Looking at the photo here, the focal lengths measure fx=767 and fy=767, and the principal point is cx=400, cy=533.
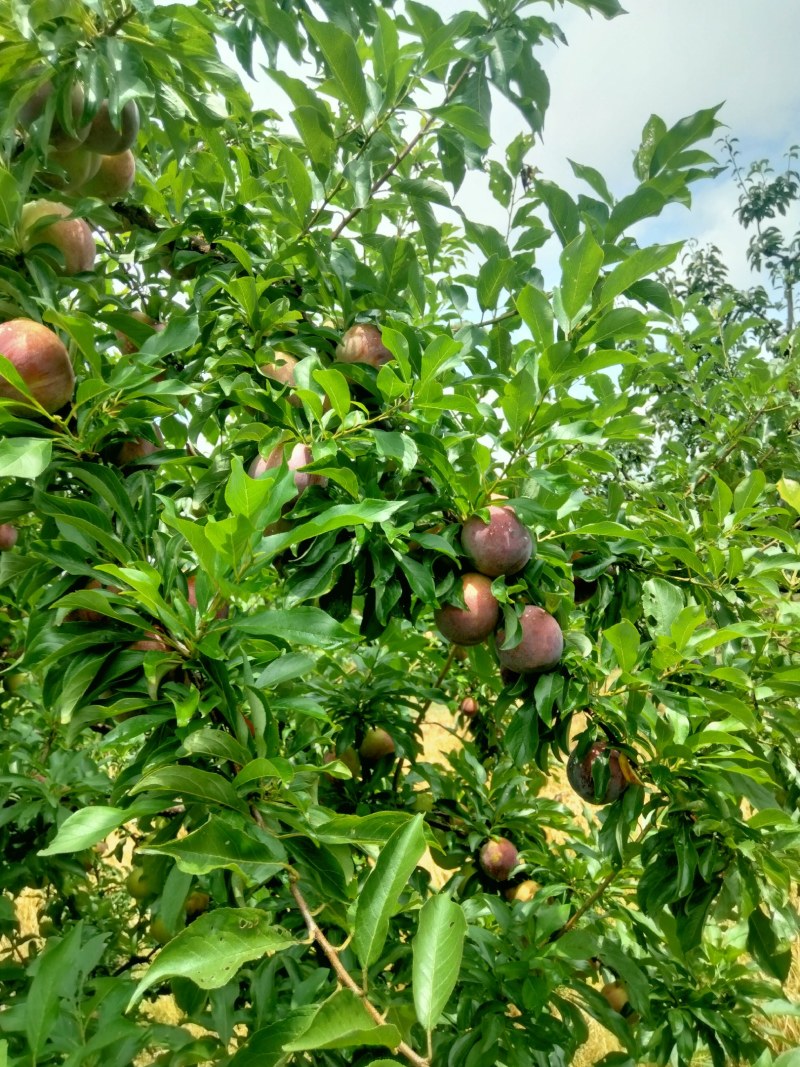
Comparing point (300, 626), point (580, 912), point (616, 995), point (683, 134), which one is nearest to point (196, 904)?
point (580, 912)

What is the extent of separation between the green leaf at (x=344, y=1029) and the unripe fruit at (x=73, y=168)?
1.09 metres

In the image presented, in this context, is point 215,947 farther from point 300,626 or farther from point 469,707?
point 469,707

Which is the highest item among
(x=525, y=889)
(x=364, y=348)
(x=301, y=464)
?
(x=364, y=348)

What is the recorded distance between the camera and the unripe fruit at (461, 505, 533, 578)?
41.0 inches

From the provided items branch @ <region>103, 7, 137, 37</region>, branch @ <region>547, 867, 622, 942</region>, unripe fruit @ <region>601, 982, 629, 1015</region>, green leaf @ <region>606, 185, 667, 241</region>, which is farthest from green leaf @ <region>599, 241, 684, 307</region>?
unripe fruit @ <region>601, 982, 629, 1015</region>

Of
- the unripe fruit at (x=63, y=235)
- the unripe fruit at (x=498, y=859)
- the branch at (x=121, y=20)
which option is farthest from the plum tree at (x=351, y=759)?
the branch at (x=121, y=20)

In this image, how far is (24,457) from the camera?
0.76 metres

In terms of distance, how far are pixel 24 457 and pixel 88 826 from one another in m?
0.36

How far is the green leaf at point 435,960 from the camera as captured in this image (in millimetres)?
563

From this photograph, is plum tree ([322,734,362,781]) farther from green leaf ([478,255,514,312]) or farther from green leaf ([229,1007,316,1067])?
green leaf ([229,1007,316,1067])

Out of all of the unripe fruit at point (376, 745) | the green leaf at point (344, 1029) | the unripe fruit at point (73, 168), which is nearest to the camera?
the green leaf at point (344, 1029)

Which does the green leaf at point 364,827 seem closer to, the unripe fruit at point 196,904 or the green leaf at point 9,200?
the green leaf at point 9,200

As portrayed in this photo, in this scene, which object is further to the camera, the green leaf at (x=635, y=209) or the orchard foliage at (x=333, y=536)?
the green leaf at (x=635, y=209)

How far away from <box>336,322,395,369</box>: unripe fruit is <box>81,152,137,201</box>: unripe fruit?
0.45 metres
